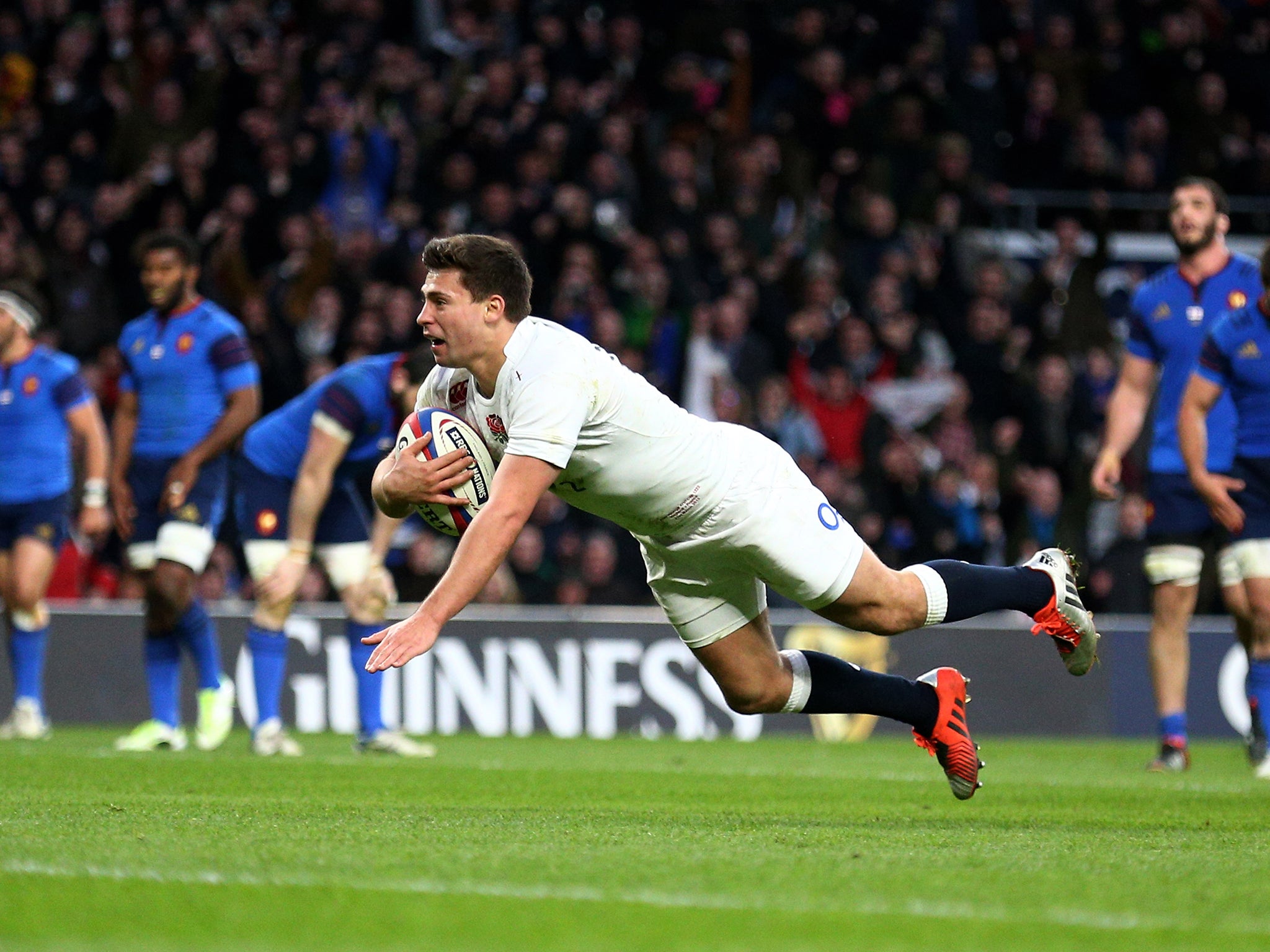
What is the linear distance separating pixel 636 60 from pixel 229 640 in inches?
284

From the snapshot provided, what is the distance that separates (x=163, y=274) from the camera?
9.62m

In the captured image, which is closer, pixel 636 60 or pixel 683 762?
pixel 683 762

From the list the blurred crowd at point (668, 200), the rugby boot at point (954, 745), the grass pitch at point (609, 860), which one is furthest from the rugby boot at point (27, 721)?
the rugby boot at point (954, 745)

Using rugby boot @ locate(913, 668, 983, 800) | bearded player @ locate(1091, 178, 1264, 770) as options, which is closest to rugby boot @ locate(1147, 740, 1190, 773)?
bearded player @ locate(1091, 178, 1264, 770)

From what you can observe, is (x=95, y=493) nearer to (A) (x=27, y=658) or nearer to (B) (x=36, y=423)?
(B) (x=36, y=423)

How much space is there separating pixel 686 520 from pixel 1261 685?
3.89 meters

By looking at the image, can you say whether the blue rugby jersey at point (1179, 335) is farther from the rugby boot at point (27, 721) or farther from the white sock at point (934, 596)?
the rugby boot at point (27, 721)

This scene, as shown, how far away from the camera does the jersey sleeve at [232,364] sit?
9.77 m

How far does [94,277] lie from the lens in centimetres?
1434

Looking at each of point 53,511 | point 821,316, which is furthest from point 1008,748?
point 53,511

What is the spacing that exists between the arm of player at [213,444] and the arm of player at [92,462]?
59cm

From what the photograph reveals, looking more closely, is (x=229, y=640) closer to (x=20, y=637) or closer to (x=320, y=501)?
(x=20, y=637)

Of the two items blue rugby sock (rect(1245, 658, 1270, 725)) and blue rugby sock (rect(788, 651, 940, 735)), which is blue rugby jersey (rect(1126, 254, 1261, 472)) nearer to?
blue rugby sock (rect(1245, 658, 1270, 725))

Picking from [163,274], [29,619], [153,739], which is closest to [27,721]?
[29,619]
